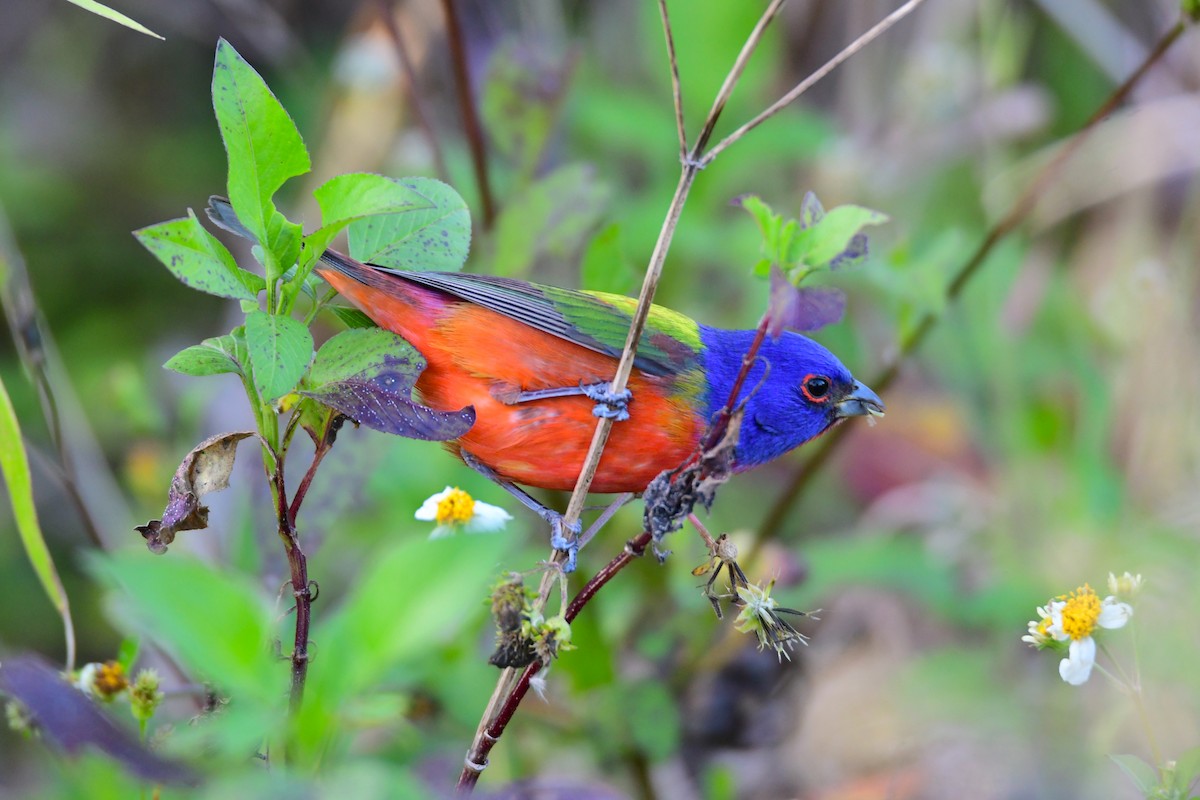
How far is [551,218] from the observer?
9.52 feet

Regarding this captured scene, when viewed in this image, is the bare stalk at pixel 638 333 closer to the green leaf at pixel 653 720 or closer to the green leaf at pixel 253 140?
the green leaf at pixel 253 140

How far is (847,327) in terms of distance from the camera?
434cm

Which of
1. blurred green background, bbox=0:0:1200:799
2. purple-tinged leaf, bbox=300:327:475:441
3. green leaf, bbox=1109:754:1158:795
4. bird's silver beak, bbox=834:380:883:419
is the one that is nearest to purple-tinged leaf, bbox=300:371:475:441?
purple-tinged leaf, bbox=300:327:475:441

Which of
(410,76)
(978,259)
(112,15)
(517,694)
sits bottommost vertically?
(517,694)

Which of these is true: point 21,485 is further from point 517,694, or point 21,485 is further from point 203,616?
point 203,616

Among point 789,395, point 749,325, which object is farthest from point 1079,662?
point 749,325

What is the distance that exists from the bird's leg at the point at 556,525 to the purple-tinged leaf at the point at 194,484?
0.57 m

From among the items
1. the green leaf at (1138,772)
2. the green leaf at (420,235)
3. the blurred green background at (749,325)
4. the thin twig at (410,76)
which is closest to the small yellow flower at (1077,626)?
the green leaf at (1138,772)

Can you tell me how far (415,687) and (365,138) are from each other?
9.38 ft

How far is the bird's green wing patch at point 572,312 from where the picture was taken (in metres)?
2.47

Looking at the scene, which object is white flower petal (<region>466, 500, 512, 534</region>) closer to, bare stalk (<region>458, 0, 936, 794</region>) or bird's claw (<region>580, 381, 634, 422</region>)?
bare stalk (<region>458, 0, 936, 794</region>)

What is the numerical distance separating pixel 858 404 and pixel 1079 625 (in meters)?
0.87

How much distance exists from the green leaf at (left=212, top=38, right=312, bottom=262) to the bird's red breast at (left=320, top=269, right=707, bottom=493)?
0.85 m

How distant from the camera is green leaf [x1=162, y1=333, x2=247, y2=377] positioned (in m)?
1.54
